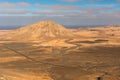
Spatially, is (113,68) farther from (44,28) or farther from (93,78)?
(44,28)

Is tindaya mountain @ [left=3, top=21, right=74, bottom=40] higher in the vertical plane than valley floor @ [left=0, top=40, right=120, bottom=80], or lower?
higher

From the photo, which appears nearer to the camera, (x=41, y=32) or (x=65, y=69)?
(x=65, y=69)

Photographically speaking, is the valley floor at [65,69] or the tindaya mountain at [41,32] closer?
the valley floor at [65,69]

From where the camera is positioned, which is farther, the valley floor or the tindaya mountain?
the tindaya mountain

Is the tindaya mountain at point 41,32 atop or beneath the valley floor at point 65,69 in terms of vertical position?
atop

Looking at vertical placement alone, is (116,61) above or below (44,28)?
below

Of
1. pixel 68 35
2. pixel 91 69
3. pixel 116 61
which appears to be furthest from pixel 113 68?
pixel 68 35

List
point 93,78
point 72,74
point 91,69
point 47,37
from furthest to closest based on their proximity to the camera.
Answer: point 47,37 < point 91,69 < point 72,74 < point 93,78

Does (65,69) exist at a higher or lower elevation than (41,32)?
lower
